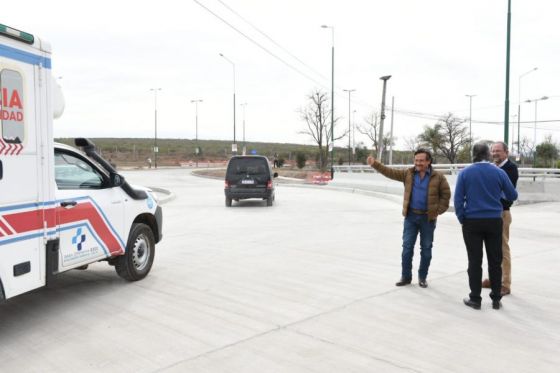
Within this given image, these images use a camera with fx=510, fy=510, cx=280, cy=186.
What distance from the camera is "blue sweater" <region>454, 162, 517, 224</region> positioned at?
→ 544 centimetres

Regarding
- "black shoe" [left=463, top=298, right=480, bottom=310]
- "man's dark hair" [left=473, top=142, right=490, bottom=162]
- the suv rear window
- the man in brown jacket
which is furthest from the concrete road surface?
the suv rear window

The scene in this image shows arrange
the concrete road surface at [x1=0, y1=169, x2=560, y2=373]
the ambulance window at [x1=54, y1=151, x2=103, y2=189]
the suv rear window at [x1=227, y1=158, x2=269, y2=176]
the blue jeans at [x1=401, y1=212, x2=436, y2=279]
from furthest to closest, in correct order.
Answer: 1. the suv rear window at [x1=227, y1=158, x2=269, y2=176]
2. the blue jeans at [x1=401, y1=212, x2=436, y2=279]
3. the ambulance window at [x1=54, y1=151, x2=103, y2=189]
4. the concrete road surface at [x1=0, y1=169, x2=560, y2=373]

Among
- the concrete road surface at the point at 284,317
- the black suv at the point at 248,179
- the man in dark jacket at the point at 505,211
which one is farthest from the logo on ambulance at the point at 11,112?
the black suv at the point at 248,179

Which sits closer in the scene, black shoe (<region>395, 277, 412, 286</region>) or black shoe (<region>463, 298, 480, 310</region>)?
black shoe (<region>463, 298, 480, 310</region>)

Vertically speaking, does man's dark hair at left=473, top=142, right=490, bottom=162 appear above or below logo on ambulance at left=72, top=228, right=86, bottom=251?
above

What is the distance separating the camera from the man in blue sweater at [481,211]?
545cm

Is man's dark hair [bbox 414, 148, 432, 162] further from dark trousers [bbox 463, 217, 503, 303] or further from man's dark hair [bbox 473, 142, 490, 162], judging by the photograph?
dark trousers [bbox 463, 217, 503, 303]

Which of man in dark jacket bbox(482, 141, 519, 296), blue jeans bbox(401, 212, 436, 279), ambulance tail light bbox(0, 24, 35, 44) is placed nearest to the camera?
ambulance tail light bbox(0, 24, 35, 44)

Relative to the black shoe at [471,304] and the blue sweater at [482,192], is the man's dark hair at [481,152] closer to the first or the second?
the blue sweater at [482,192]

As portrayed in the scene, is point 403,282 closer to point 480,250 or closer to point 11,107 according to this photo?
point 480,250

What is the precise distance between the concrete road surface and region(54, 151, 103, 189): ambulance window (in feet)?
4.38

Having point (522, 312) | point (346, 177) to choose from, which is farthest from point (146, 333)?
point (346, 177)

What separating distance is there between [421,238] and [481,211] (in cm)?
110

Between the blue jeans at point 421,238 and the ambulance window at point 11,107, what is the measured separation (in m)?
4.44
